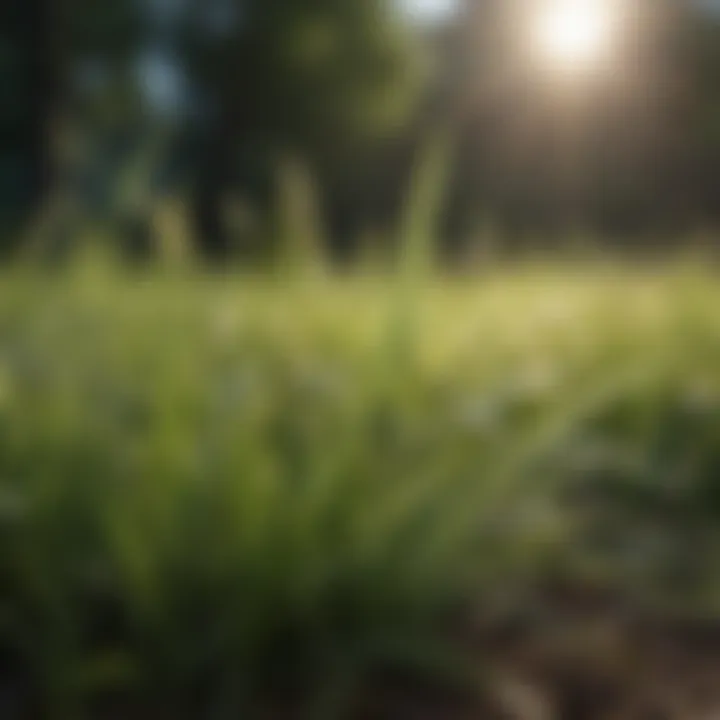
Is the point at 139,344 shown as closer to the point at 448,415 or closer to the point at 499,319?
the point at 448,415

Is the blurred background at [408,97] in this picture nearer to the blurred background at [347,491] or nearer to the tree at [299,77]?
the tree at [299,77]

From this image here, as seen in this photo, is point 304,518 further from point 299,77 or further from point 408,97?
point 408,97

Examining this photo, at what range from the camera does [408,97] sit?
1226 cm

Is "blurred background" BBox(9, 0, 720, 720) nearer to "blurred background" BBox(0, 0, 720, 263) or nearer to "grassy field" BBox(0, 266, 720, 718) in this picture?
"grassy field" BBox(0, 266, 720, 718)

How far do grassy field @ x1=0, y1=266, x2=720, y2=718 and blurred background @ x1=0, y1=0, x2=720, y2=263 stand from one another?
769 centimetres

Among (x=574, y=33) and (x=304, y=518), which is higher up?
(x=574, y=33)

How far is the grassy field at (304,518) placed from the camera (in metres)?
0.79

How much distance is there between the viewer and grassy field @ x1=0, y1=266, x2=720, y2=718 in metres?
0.79

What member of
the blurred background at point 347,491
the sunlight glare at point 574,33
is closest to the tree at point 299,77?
the sunlight glare at point 574,33

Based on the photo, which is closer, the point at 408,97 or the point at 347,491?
the point at 347,491

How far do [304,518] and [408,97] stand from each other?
11781 mm

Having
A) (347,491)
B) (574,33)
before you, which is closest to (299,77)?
(574,33)

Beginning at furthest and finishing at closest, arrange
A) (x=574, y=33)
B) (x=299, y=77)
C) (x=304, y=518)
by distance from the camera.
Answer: (x=299, y=77), (x=574, y=33), (x=304, y=518)

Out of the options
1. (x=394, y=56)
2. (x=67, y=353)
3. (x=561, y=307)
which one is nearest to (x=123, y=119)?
(x=561, y=307)
